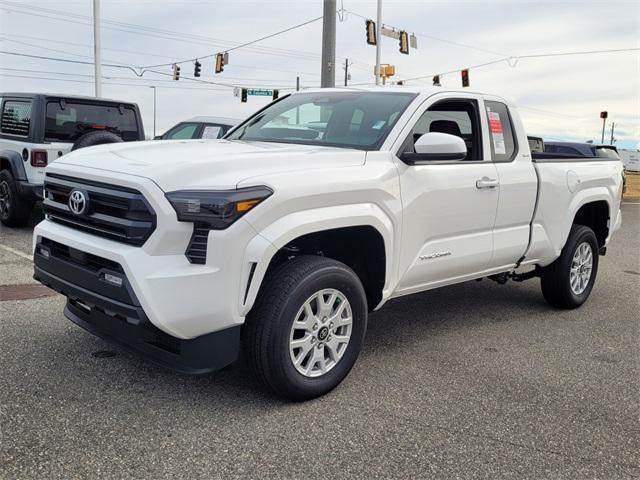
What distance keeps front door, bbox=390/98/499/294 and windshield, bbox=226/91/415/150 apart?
0.76ft

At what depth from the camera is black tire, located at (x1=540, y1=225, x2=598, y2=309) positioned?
5.94 m

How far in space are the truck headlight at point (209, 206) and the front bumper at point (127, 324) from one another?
47 centimetres

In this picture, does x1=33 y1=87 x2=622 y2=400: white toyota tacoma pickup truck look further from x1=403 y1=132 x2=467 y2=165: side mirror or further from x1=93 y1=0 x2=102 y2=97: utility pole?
x1=93 y1=0 x2=102 y2=97: utility pole

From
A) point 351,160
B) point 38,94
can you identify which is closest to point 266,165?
point 351,160

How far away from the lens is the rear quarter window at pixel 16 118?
9.17m

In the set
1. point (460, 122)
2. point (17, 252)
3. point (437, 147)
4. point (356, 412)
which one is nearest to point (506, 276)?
point (460, 122)

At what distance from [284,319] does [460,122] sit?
241 centimetres

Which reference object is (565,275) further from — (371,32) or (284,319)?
(371,32)

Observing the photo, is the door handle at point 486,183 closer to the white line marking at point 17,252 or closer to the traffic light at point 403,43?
the white line marking at point 17,252

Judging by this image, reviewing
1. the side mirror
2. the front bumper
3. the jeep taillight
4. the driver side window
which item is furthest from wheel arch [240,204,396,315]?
the jeep taillight

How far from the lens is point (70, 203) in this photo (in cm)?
371

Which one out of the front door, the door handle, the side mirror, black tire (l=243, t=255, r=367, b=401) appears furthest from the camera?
the door handle

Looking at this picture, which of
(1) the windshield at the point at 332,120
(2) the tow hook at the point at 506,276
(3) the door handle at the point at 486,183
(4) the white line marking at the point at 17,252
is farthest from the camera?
(4) the white line marking at the point at 17,252

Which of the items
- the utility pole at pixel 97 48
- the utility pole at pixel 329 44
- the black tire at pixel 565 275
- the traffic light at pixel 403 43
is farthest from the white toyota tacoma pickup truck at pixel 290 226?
the traffic light at pixel 403 43
